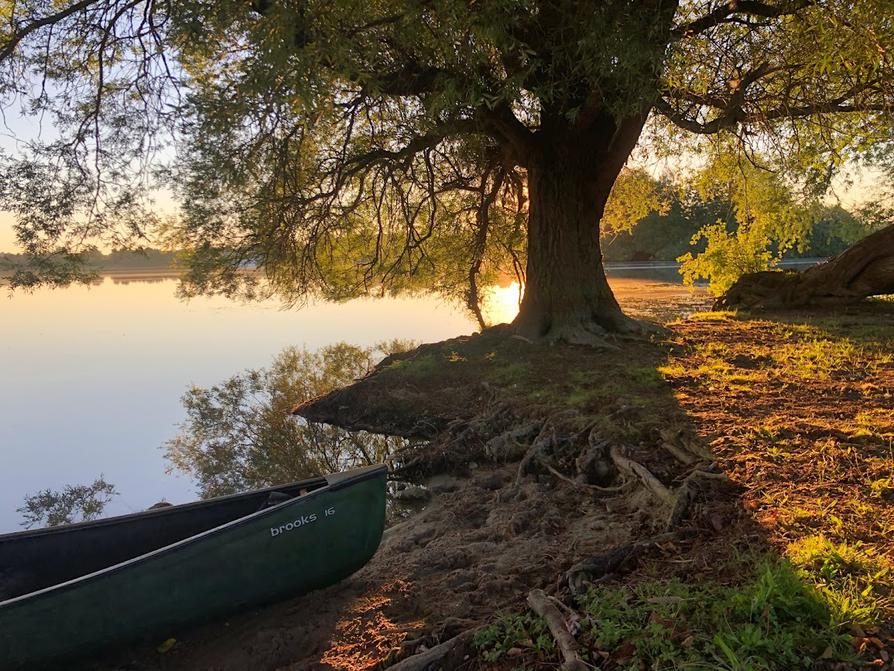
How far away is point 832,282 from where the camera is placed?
14117 mm

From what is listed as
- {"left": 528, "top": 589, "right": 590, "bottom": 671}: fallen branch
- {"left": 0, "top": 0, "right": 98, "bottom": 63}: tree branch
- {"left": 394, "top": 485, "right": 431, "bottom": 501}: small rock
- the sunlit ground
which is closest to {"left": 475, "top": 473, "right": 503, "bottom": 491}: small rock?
{"left": 394, "top": 485, "right": 431, "bottom": 501}: small rock

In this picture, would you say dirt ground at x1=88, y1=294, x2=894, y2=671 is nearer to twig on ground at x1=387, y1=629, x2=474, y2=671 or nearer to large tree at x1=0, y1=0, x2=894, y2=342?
twig on ground at x1=387, y1=629, x2=474, y2=671

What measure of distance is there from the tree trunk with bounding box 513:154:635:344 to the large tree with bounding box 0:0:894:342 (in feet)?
0.13

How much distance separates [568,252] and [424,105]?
4.23m

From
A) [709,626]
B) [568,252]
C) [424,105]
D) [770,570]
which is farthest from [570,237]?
[709,626]

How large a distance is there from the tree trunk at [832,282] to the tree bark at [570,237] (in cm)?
608

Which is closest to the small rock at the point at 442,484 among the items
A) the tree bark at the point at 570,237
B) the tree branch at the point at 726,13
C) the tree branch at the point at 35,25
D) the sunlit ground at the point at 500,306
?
the tree bark at the point at 570,237

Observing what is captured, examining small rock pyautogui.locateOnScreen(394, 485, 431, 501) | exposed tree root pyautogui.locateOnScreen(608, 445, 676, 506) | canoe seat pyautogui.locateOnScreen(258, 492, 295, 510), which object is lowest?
small rock pyautogui.locateOnScreen(394, 485, 431, 501)

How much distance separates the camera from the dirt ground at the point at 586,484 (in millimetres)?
3650

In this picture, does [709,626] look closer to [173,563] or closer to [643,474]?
[643,474]

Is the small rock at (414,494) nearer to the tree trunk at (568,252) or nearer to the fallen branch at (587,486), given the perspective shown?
the fallen branch at (587,486)

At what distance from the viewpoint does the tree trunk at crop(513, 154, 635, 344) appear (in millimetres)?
11156

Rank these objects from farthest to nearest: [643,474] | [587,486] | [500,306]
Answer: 1. [500,306]
2. [587,486]
3. [643,474]

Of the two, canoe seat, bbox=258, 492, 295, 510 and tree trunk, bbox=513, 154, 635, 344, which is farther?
tree trunk, bbox=513, 154, 635, 344
